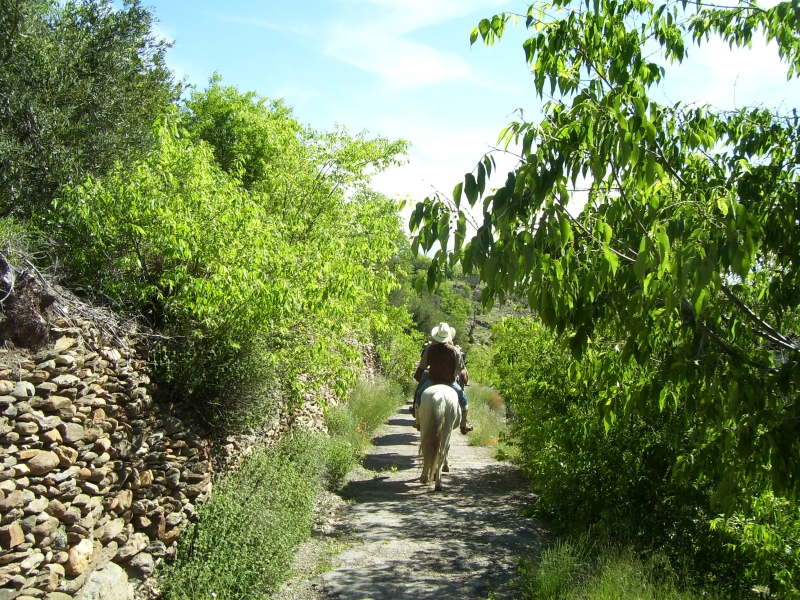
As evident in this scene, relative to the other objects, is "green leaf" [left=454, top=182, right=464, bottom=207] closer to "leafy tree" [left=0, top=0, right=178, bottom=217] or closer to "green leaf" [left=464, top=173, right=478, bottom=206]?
"green leaf" [left=464, top=173, right=478, bottom=206]

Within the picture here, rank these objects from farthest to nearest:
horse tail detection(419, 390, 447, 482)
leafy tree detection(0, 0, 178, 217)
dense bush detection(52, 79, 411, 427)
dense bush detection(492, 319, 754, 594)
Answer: horse tail detection(419, 390, 447, 482), leafy tree detection(0, 0, 178, 217), dense bush detection(492, 319, 754, 594), dense bush detection(52, 79, 411, 427)

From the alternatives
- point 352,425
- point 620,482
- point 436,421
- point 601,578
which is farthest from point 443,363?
→ point 601,578

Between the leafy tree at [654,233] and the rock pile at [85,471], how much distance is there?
325 centimetres

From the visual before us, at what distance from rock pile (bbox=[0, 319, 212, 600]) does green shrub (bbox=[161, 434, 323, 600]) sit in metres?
0.23

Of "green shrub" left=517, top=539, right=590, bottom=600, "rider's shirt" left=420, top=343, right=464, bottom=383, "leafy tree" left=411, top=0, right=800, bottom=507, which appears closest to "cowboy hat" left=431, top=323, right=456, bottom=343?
"rider's shirt" left=420, top=343, right=464, bottom=383

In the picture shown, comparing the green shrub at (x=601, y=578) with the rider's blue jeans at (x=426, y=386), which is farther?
the rider's blue jeans at (x=426, y=386)

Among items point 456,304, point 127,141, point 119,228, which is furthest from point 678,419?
point 456,304

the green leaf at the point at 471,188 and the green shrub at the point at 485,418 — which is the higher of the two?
the green leaf at the point at 471,188

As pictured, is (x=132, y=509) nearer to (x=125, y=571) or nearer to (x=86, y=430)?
(x=125, y=571)

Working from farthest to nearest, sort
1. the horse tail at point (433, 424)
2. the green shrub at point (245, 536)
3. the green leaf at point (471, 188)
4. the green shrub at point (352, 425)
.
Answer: the green shrub at point (352, 425) → the horse tail at point (433, 424) → the green shrub at point (245, 536) → the green leaf at point (471, 188)

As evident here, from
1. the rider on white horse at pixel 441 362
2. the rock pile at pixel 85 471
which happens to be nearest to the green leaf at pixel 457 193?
the rock pile at pixel 85 471

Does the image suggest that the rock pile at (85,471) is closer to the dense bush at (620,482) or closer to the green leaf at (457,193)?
the green leaf at (457,193)

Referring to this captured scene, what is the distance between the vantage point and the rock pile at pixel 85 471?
4336 mm

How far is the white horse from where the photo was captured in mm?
9680
